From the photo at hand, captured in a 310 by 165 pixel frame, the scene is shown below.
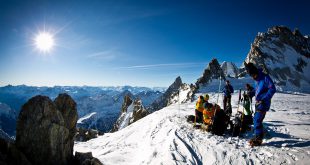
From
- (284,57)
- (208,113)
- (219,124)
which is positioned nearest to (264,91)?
(219,124)

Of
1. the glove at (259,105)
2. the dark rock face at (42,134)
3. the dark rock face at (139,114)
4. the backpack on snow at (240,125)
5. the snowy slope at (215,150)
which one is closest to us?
the dark rock face at (42,134)

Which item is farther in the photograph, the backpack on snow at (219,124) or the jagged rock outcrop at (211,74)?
the jagged rock outcrop at (211,74)

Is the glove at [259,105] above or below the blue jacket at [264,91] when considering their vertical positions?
below

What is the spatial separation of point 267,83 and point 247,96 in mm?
4767

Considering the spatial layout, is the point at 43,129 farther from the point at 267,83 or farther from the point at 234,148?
the point at 267,83

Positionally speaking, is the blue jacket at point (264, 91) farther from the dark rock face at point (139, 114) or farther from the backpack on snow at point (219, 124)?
the dark rock face at point (139, 114)

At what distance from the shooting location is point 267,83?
33.1 feet

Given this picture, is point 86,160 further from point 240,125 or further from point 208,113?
point 240,125

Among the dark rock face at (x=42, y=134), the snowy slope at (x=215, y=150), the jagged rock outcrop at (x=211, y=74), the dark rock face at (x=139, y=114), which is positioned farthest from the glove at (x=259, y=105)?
the dark rock face at (x=139, y=114)

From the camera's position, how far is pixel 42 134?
840 cm

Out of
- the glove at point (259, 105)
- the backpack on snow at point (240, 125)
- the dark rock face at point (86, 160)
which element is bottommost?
the dark rock face at point (86, 160)

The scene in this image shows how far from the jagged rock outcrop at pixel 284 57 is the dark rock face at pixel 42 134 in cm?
6223

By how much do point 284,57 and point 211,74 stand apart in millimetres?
28017

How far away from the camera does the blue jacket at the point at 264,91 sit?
9.95m
